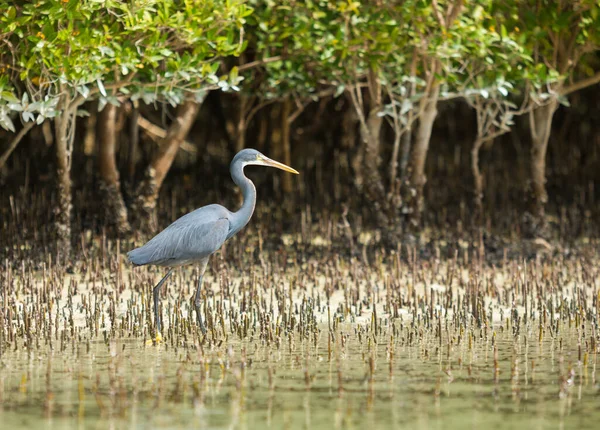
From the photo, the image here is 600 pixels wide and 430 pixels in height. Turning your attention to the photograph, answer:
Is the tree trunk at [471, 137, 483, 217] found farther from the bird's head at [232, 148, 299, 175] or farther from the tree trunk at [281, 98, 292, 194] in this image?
the bird's head at [232, 148, 299, 175]

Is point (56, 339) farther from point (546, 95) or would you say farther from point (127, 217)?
point (546, 95)

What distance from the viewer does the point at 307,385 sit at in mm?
6234

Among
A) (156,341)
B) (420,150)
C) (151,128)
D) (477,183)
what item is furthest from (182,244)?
(151,128)

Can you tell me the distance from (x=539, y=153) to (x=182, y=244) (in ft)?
Answer: 17.5

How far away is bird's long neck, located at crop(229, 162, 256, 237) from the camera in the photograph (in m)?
8.48

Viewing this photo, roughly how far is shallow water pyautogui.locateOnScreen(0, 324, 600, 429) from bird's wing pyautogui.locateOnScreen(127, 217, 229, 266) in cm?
66

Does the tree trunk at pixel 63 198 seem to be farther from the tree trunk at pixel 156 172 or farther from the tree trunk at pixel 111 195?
the tree trunk at pixel 156 172

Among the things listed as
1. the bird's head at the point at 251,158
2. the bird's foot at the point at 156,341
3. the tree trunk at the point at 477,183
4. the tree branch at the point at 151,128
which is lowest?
the bird's foot at the point at 156,341

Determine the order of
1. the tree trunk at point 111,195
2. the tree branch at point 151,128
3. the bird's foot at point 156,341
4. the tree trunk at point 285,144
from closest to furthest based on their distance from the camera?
the bird's foot at point 156,341 → the tree trunk at point 111,195 → the tree trunk at point 285,144 → the tree branch at point 151,128

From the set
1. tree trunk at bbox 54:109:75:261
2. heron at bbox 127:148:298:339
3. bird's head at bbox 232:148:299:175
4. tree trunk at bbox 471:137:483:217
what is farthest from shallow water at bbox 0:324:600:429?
tree trunk at bbox 471:137:483:217

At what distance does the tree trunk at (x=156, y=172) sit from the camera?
1193 centimetres

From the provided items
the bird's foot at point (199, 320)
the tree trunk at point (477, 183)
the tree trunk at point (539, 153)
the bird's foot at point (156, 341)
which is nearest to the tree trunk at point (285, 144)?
the tree trunk at point (477, 183)

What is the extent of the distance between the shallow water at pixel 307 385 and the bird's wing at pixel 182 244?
2.17 feet

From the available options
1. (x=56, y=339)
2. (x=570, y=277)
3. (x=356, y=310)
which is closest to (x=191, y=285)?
(x=356, y=310)
